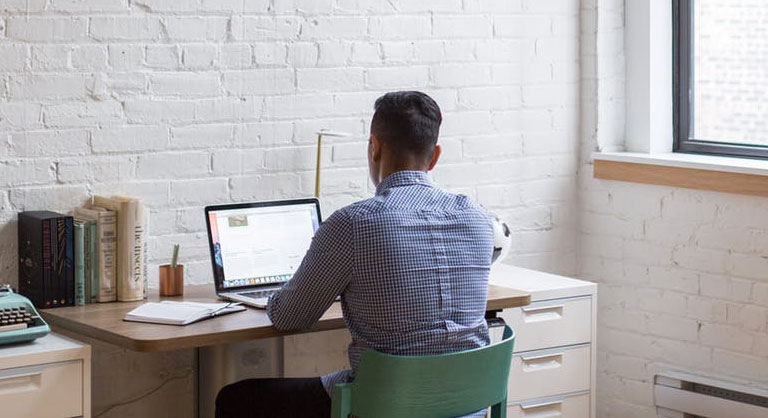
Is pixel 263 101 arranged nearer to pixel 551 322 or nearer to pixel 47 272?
pixel 47 272

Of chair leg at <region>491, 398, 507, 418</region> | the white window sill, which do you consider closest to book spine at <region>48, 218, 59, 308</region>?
chair leg at <region>491, 398, 507, 418</region>

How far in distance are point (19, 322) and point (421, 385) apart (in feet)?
3.10

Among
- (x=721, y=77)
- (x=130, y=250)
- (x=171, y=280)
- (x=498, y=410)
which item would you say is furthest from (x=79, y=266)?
(x=721, y=77)

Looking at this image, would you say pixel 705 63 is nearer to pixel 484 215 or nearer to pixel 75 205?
pixel 484 215

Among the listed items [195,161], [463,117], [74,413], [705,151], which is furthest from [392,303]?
[705,151]

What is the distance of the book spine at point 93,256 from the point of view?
316cm

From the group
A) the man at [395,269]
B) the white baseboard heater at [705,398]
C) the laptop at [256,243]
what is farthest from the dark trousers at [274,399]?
the white baseboard heater at [705,398]

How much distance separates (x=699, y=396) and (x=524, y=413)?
0.62 m

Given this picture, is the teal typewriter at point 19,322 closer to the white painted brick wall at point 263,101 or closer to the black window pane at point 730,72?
the white painted brick wall at point 263,101

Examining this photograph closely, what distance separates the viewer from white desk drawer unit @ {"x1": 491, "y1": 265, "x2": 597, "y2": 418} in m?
3.63

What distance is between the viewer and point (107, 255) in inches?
125

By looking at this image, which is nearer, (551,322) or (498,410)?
(498,410)

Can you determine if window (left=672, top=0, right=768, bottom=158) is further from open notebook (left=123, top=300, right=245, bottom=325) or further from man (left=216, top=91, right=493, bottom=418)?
open notebook (left=123, top=300, right=245, bottom=325)

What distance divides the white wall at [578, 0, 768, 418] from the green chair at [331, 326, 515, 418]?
142cm
